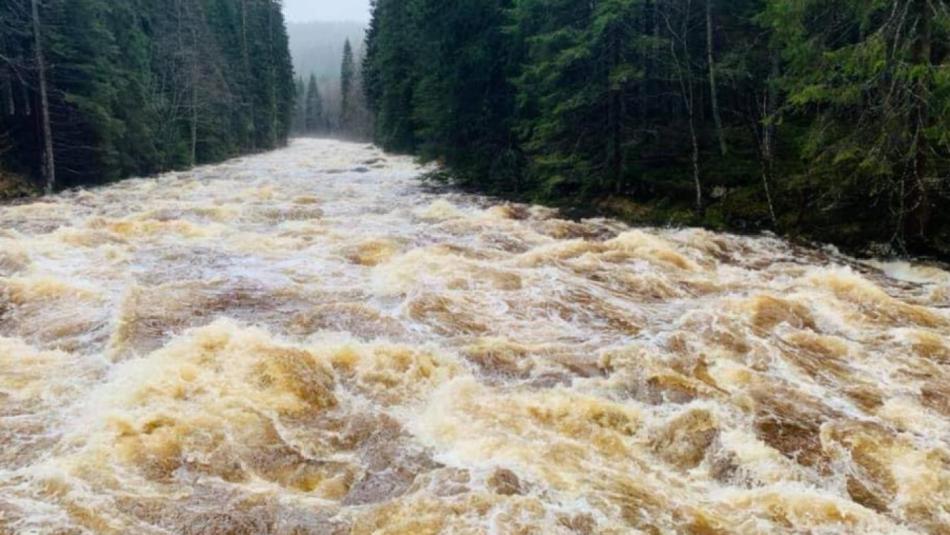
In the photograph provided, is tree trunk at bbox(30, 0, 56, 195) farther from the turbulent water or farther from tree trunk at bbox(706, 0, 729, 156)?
tree trunk at bbox(706, 0, 729, 156)

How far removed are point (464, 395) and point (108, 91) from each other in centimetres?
2198

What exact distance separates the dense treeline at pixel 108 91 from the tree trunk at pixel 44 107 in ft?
0.10

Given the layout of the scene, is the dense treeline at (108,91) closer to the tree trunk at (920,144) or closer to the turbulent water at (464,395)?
the turbulent water at (464,395)

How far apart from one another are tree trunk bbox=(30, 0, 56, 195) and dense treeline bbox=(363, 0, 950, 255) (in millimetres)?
12162

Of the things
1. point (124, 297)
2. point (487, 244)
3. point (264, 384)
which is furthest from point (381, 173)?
point (264, 384)

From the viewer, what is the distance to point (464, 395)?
580cm

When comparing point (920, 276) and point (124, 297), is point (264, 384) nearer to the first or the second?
point (124, 297)

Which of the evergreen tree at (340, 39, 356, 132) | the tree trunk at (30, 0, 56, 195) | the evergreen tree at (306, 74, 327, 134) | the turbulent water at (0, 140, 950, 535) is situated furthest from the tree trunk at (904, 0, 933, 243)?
the evergreen tree at (306, 74, 327, 134)

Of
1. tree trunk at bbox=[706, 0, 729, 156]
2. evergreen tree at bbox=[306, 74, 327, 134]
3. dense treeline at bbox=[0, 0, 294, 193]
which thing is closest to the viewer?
tree trunk at bbox=[706, 0, 729, 156]

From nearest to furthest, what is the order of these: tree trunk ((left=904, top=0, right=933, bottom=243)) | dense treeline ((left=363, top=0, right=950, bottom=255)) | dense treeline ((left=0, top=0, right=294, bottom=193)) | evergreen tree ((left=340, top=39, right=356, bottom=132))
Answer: tree trunk ((left=904, top=0, right=933, bottom=243)) < dense treeline ((left=363, top=0, right=950, bottom=255)) < dense treeline ((left=0, top=0, right=294, bottom=193)) < evergreen tree ((left=340, top=39, right=356, bottom=132))

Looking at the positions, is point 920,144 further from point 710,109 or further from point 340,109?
point 340,109

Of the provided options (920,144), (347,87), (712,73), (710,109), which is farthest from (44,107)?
(347,87)

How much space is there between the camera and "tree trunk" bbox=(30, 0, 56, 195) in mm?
19875

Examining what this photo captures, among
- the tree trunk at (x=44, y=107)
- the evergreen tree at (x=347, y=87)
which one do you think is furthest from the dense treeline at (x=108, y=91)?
the evergreen tree at (x=347, y=87)
